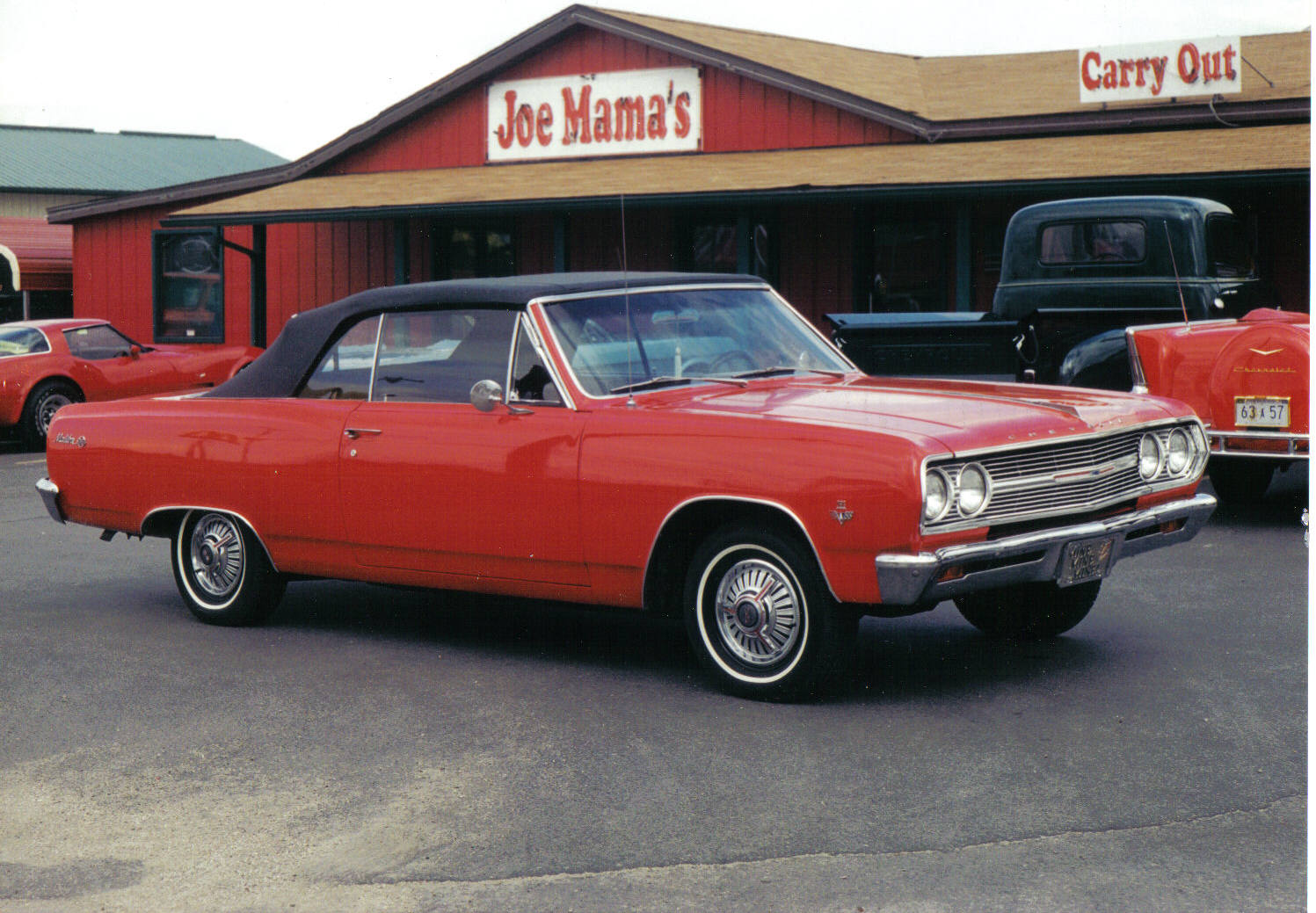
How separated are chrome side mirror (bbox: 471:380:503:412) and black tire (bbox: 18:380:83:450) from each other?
12984 millimetres

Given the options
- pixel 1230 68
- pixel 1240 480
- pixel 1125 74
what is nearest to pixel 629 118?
pixel 1125 74

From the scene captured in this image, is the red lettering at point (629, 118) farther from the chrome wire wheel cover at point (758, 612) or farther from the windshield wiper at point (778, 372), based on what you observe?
the chrome wire wheel cover at point (758, 612)

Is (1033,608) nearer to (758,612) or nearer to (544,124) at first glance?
(758,612)

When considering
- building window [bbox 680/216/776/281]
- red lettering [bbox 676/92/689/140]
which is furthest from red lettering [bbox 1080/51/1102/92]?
red lettering [bbox 676/92/689/140]

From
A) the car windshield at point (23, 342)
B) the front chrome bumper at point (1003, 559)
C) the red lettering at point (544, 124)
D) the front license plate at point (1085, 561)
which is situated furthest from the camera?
the red lettering at point (544, 124)

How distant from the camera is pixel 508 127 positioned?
24.9 m

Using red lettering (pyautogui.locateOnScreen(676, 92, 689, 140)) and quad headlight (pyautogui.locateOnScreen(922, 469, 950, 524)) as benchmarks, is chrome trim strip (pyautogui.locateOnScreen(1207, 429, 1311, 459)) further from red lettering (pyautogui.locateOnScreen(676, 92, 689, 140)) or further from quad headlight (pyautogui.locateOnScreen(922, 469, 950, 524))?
red lettering (pyautogui.locateOnScreen(676, 92, 689, 140))

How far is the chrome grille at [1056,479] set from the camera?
5.55 metres

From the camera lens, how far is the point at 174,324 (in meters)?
27.9

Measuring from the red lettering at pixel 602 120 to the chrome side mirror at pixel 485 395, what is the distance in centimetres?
1805

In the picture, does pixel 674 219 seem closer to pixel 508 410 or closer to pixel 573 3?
pixel 573 3

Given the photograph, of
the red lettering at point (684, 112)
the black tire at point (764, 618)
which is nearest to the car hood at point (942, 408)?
the black tire at point (764, 618)

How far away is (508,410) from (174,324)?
75.1 ft

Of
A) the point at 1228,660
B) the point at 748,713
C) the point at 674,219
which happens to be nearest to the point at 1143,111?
the point at 674,219
